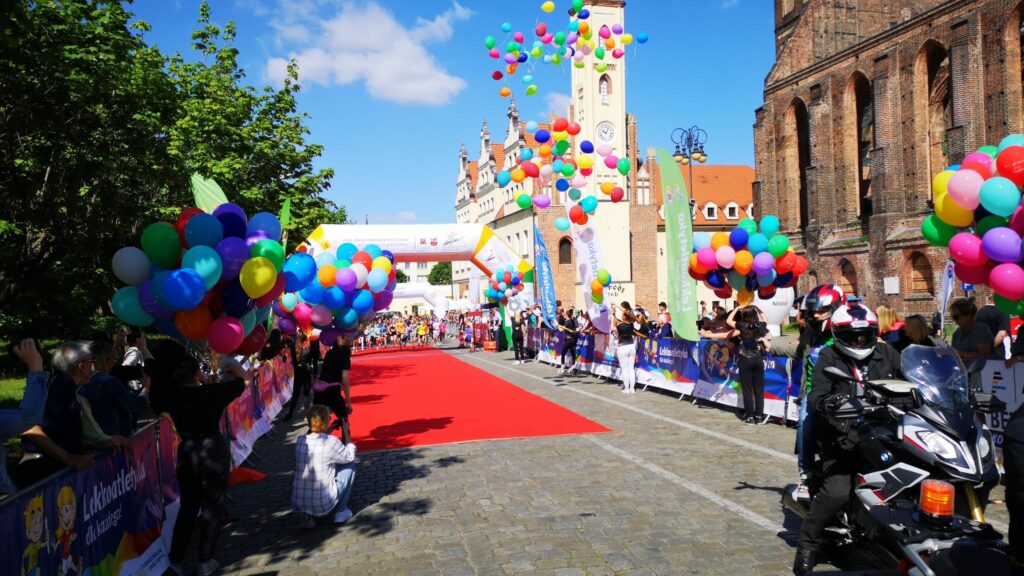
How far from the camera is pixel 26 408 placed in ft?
13.4

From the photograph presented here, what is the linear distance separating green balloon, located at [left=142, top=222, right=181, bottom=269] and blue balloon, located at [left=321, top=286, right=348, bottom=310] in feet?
8.13

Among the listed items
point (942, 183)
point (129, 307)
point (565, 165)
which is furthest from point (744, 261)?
point (129, 307)

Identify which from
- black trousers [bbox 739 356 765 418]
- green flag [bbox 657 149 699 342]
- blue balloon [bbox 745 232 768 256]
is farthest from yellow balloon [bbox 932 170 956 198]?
green flag [bbox 657 149 699 342]

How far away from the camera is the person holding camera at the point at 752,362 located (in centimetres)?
1109

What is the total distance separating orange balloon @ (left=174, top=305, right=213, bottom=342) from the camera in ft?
20.2

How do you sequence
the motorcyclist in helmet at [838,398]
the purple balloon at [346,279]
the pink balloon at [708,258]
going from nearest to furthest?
1. the motorcyclist in helmet at [838,398]
2. the purple balloon at [346,279]
3. the pink balloon at [708,258]

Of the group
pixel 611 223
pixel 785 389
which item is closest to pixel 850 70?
pixel 611 223

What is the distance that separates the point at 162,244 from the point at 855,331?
5428 mm

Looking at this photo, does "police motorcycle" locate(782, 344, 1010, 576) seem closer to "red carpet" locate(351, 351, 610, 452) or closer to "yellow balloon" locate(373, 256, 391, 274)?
"yellow balloon" locate(373, 256, 391, 274)

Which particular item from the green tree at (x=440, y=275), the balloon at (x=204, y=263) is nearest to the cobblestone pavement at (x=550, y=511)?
the balloon at (x=204, y=263)

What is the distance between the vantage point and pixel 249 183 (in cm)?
2397

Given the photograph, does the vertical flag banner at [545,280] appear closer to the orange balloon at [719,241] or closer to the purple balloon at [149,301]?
the orange balloon at [719,241]

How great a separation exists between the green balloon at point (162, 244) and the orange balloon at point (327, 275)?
2.46m

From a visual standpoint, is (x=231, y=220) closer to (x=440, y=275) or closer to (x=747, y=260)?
(x=747, y=260)
